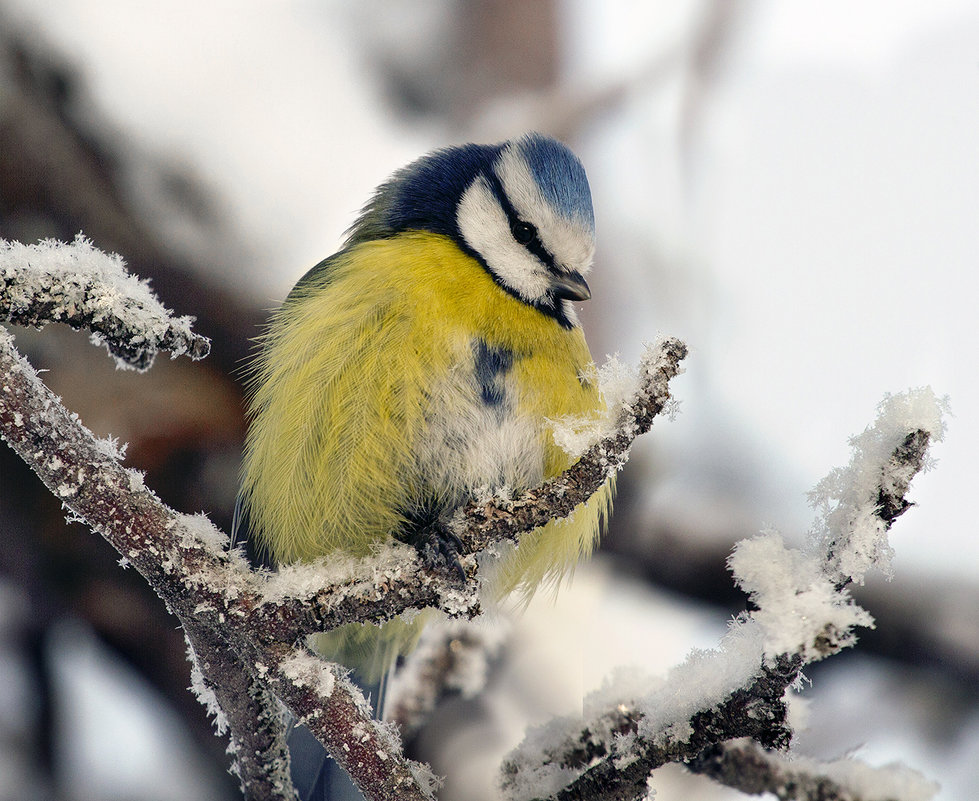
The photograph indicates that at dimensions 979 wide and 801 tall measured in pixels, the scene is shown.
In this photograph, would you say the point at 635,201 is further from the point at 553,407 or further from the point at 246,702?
the point at 246,702

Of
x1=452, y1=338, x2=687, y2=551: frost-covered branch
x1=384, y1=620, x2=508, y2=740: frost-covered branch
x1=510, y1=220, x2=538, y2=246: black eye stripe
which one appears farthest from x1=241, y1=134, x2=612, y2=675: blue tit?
x1=384, y1=620, x2=508, y2=740: frost-covered branch

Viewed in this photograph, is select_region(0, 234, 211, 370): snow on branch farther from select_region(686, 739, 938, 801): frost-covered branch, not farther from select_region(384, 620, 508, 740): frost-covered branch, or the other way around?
select_region(384, 620, 508, 740): frost-covered branch

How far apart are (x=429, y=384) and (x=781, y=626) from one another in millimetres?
470

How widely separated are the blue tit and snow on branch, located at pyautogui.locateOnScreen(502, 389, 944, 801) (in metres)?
0.25

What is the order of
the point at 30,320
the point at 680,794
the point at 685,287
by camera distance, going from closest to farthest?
the point at 30,320, the point at 680,794, the point at 685,287

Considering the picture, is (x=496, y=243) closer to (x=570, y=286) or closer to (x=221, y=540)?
(x=570, y=286)

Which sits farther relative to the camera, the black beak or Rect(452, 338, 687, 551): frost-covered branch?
the black beak

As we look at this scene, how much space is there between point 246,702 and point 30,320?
1.18 ft

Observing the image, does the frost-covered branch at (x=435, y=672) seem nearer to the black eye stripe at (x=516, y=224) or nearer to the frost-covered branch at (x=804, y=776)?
the black eye stripe at (x=516, y=224)

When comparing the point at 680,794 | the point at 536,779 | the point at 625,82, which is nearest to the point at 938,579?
the point at 680,794

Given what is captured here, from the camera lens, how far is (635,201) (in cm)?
159

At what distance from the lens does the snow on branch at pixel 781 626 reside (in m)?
0.47

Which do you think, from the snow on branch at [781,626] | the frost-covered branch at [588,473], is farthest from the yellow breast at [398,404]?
the snow on branch at [781,626]

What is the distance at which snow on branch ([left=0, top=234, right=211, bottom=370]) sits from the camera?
1.77ft
